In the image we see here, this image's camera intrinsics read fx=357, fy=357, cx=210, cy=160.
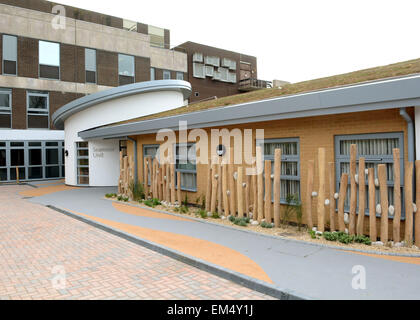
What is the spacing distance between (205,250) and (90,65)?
82.3ft

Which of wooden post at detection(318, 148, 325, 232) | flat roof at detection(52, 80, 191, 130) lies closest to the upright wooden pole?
wooden post at detection(318, 148, 325, 232)

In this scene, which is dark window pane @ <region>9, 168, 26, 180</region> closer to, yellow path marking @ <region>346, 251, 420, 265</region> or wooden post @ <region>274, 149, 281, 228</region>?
wooden post @ <region>274, 149, 281, 228</region>

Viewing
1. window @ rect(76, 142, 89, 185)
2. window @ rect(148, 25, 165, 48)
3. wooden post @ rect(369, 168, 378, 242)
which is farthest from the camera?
window @ rect(148, 25, 165, 48)

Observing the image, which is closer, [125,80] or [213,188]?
[213,188]

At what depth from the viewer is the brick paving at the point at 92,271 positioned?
4.85 m

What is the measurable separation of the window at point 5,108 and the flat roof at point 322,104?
17649 millimetres

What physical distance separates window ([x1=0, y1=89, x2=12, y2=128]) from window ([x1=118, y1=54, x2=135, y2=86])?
8.76 metres

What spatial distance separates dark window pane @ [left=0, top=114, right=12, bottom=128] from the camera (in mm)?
23781

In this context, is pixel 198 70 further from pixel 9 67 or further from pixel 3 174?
pixel 3 174

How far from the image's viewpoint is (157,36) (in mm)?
39375

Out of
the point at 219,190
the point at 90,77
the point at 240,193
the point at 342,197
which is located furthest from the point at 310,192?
the point at 90,77

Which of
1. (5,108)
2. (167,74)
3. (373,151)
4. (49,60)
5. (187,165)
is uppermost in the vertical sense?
(167,74)

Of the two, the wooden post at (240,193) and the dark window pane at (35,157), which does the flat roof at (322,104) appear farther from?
the dark window pane at (35,157)
